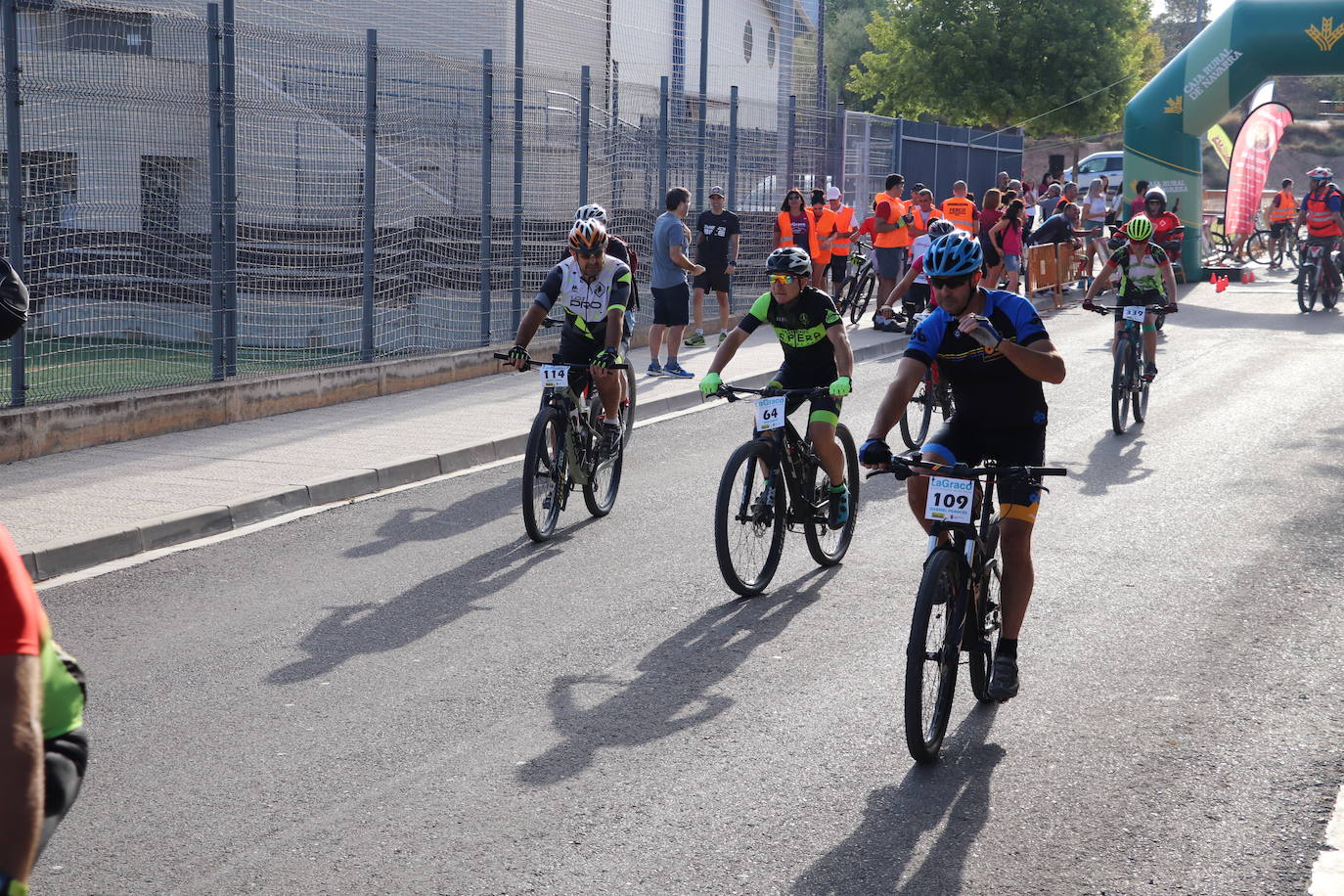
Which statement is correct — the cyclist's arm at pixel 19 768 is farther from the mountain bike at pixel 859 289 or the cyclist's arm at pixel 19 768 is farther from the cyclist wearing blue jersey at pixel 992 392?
the mountain bike at pixel 859 289

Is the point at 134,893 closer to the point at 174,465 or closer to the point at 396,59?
the point at 174,465

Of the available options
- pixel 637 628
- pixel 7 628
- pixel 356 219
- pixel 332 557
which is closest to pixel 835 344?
pixel 637 628

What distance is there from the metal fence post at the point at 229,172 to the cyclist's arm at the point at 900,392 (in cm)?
786

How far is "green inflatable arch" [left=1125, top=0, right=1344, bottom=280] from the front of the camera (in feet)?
84.1

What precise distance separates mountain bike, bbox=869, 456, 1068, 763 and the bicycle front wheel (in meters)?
6.44

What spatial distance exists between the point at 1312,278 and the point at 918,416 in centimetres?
1355

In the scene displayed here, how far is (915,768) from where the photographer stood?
17.0ft

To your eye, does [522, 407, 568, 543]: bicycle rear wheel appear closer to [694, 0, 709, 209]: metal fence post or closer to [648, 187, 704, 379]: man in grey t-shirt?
[648, 187, 704, 379]: man in grey t-shirt

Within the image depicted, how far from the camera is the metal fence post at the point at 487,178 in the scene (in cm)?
1523

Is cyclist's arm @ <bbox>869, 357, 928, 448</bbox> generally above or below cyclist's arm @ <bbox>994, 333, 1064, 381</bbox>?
below

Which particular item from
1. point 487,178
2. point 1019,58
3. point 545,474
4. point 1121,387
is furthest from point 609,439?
point 1019,58

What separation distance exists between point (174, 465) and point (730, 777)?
6.34 meters

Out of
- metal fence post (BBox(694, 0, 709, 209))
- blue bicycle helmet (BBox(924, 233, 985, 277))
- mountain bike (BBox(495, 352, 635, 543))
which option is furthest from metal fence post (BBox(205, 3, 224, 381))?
metal fence post (BBox(694, 0, 709, 209))

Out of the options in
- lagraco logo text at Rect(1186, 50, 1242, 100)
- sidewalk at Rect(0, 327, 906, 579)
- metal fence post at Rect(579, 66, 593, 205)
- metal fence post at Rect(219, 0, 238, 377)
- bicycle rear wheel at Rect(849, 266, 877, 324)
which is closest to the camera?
sidewalk at Rect(0, 327, 906, 579)
